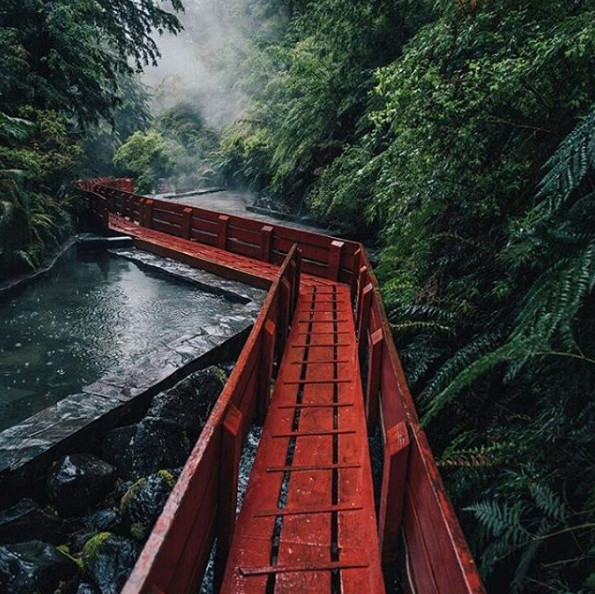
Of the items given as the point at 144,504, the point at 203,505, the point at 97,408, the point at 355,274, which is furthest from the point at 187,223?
the point at 203,505

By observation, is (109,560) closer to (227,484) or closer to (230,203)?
(227,484)

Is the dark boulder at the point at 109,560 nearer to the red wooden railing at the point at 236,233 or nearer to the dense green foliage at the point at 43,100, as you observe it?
the red wooden railing at the point at 236,233

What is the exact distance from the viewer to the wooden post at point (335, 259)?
894cm

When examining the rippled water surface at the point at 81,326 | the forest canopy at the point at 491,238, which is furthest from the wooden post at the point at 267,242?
the forest canopy at the point at 491,238

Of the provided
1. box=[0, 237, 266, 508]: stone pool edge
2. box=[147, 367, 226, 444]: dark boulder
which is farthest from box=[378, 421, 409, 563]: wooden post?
box=[0, 237, 266, 508]: stone pool edge

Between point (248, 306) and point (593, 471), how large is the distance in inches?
261

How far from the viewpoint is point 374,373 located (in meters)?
4.19

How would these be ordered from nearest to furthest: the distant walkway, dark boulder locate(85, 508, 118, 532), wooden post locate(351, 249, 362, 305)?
1. dark boulder locate(85, 508, 118, 532)
2. wooden post locate(351, 249, 362, 305)
3. the distant walkway

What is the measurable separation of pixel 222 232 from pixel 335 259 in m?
4.21

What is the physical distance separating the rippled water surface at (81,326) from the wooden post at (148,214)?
3.26 meters

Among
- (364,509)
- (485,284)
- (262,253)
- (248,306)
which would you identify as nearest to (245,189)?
(262,253)

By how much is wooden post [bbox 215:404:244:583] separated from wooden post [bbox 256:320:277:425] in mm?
1479

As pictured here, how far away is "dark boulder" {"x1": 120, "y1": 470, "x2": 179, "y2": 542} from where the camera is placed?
3.65 m

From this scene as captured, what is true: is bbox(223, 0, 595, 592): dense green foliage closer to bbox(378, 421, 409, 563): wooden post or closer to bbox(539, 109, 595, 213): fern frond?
bbox(539, 109, 595, 213): fern frond
